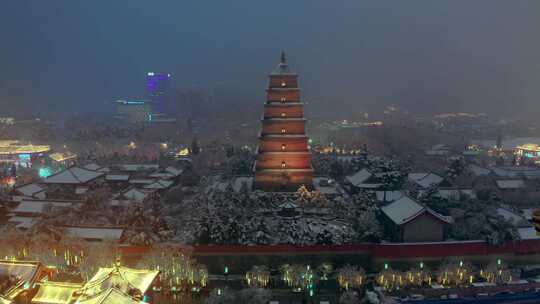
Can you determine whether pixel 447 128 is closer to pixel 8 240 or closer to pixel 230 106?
pixel 230 106

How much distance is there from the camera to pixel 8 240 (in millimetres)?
16109

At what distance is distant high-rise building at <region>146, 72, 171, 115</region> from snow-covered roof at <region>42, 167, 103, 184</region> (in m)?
62.2

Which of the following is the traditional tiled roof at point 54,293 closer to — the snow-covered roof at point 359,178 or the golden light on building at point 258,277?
the golden light on building at point 258,277

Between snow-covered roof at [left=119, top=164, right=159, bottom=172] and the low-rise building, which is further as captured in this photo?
snow-covered roof at [left=119, top=164, right=159, bottom=172]

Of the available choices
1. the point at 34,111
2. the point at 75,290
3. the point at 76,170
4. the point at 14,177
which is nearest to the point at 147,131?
the point at 14,177

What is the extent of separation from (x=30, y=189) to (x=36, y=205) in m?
4.42

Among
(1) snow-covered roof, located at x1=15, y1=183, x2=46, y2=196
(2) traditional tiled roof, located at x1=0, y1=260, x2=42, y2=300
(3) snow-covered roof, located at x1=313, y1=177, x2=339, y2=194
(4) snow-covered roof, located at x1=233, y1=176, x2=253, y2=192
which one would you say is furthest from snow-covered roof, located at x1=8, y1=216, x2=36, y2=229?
(3) snow-covered roof, located at x1=313, y1=177, x2=339, y2=194

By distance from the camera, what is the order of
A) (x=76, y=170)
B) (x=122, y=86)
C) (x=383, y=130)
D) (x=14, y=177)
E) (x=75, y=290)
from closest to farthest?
1. (x=75, y=290)
2. (x=76, y=170)
3. (x=14, y=177)
4. (x=383, y=130)
5. (x=122, y=86)

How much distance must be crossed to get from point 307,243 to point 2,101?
106 metres

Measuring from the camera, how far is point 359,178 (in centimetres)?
2491

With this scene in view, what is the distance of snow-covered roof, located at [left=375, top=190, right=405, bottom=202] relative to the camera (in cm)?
2178

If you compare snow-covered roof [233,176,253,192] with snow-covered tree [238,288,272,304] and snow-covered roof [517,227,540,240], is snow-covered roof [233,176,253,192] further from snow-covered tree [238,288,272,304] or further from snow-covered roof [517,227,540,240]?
snow-covered roof [517,227,540,240]

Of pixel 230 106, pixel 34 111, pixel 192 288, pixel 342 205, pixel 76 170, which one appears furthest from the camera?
pixel 34 111

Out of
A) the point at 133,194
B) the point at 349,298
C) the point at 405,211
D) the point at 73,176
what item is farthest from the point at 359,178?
the point at 73,176
